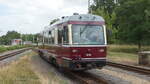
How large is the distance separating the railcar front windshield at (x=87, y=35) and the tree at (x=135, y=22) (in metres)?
26.4

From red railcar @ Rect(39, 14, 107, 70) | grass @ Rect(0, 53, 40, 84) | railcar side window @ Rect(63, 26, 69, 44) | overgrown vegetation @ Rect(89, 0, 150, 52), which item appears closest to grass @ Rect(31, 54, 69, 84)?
grass @ Rect(0, 53, 40, 84)

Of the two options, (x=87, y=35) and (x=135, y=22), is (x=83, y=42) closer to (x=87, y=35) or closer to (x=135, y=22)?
(x=87, y=35)

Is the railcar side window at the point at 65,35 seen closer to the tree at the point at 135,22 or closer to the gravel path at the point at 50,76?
the gravel path at the point at 50,76

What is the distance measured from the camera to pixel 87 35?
→ 14.1 m

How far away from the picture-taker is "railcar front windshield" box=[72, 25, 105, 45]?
1401cm

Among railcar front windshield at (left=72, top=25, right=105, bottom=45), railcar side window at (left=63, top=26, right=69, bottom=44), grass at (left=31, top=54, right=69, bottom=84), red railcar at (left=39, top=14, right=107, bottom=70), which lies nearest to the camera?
grass at (left=31, top=54, right=69, bottom=84)

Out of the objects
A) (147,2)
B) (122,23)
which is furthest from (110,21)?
(147,2)

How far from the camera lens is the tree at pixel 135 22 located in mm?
40662

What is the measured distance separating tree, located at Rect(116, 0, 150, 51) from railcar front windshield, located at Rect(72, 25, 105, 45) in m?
26.4

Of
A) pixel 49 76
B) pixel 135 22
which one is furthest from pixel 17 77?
pixel 135 22

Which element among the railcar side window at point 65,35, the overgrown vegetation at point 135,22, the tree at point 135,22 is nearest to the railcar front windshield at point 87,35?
the railcar side window at point 65,35

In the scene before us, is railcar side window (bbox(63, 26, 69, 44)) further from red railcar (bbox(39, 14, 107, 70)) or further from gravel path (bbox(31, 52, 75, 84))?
gravel path (bbox(31, 52, 75, 84))

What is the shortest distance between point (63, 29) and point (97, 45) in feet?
6.75

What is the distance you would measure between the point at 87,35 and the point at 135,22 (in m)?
29.5
